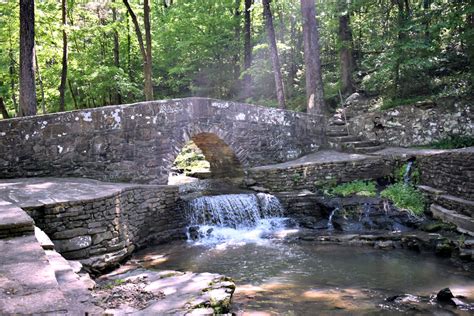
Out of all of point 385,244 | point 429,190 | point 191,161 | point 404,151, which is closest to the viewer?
point 385,244

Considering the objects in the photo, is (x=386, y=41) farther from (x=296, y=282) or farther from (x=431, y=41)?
(x=296, y=282)

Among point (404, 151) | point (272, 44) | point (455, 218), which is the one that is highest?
point (272, 44)

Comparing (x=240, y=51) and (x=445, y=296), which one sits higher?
(x=240, y=51)

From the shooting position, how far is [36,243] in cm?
393

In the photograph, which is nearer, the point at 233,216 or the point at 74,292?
the point at 74,292

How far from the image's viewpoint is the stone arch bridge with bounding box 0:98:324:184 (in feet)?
26.8

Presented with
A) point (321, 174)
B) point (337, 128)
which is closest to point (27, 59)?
point (321, 174)

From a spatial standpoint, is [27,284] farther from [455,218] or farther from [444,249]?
[455,218]

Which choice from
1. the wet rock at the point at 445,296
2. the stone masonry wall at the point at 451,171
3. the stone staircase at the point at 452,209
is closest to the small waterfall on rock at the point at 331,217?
the stone staircase at the point at 452,209

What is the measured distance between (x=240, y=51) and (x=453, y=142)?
9968 millimetres

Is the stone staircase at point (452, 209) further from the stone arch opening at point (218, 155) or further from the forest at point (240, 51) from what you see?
the stone arch opening at point (218, 155)

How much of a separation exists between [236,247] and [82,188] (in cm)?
316

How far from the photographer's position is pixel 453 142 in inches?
443

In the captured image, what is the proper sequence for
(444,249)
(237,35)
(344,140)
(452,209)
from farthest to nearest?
(237,35)
(344,140)
(452,209)
(444,249)
